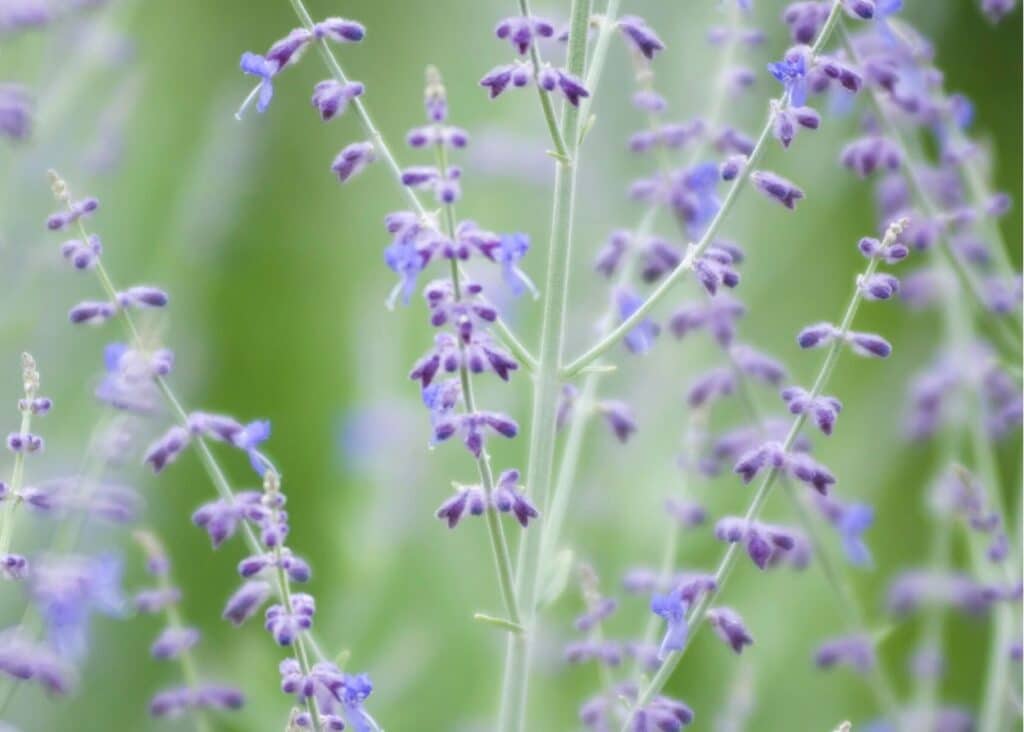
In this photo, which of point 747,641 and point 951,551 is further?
point 951,551

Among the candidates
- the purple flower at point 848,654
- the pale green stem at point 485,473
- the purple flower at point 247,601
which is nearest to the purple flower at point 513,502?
the pale green stem at point 485,473

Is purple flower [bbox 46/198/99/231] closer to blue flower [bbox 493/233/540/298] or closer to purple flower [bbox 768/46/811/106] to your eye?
blue flower [bbox 493/233/540/298]

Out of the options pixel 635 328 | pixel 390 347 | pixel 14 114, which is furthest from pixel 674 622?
pixel 390 347

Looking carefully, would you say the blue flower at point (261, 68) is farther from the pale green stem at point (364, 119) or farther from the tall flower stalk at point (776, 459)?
the tall flower stalk at point (776, 459)

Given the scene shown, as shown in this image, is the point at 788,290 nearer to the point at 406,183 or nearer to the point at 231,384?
the point at 231,384

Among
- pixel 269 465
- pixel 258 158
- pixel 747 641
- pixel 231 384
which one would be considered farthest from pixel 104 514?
pixel 258 158

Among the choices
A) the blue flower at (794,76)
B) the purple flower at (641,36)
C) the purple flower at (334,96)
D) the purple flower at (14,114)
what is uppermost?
the purple flower at (14,114)

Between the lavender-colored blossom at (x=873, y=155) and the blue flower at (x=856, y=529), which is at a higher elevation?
the lavender-colored blossom at (x=873, y=155)
